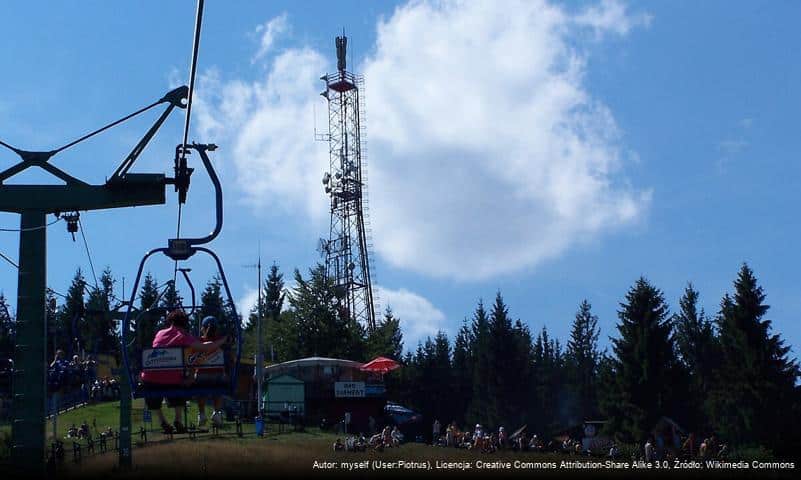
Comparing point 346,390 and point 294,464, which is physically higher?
point 346,390

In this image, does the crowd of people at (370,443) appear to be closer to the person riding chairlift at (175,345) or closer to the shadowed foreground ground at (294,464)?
the shadowed foreground ground at (294,464)

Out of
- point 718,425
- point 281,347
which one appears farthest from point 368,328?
point 718,425

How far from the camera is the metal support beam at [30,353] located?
19234mm

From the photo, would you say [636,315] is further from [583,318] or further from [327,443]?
[583,318]

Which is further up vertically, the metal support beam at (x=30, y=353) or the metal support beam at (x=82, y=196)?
the metal support beam at (x=82, y=196)

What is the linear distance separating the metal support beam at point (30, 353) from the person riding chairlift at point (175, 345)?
206 inches

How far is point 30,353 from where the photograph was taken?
19.5m

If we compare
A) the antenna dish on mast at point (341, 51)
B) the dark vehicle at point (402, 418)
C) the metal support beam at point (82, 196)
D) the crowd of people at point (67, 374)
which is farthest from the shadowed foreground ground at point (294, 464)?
the antenna dish on mast at point (341, 51)

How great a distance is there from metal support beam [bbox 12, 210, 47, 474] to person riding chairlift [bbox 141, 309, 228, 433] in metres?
5.24

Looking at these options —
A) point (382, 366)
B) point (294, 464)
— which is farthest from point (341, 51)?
point (294, 464)

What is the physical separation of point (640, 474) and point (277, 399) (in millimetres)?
31094

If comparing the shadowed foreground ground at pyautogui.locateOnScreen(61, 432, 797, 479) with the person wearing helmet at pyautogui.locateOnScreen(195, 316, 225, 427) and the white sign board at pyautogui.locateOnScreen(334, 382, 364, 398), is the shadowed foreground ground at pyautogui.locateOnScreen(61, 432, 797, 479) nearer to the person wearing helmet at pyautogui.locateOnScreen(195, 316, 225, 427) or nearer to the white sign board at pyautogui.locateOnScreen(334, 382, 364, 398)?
the person wearing helmet at pyautogui.locateOnScreen(195, 316, 225, 427)

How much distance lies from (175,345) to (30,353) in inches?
242

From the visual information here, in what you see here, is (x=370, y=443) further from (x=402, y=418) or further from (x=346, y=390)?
(x=402, y=418)
